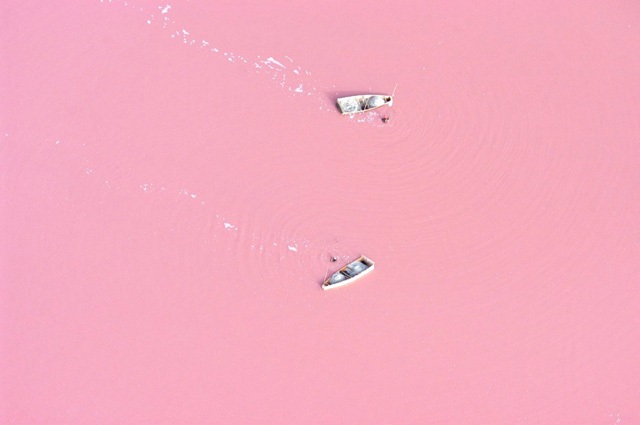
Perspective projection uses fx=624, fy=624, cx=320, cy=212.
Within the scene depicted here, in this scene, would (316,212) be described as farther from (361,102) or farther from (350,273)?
(361,102)

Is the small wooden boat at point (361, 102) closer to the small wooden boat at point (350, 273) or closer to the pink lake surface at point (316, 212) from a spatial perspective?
the pink lake surface at point (316, 212)

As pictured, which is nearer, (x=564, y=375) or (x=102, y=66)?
(x=564, y=375)

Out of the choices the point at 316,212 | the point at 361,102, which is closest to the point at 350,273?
the point at 316,212

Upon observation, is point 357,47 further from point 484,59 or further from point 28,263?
point 28,263

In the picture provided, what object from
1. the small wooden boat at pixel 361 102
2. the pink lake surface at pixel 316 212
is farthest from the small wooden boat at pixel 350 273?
the small wooden boat at pixel 361 102

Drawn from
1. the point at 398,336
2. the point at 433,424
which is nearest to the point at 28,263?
the point at 398,336
